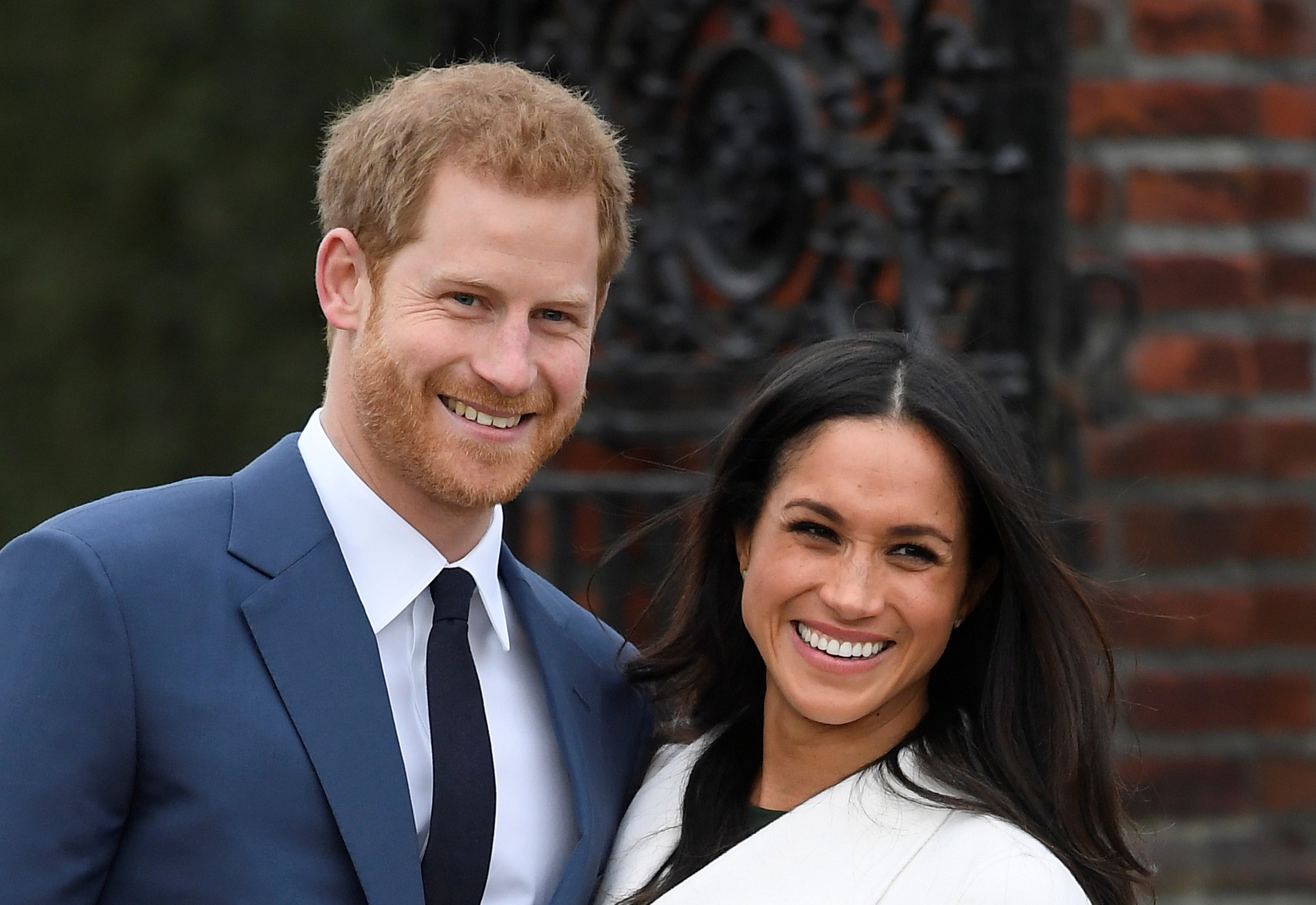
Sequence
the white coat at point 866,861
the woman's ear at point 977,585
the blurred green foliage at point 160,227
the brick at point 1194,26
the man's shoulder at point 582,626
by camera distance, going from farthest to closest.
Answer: the blurred green foliage at point 160,227
the brick at point 1194,26
the man's shoulder at point 582,626
the woman's ear at point 977,585
the white coat at point 866,861

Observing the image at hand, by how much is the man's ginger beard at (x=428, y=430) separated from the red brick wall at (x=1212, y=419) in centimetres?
124

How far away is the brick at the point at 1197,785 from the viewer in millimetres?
3508

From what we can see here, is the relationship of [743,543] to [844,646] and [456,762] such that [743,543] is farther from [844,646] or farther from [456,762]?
[456,762]

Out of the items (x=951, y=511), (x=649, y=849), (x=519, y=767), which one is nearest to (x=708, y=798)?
(x=649, y=849)

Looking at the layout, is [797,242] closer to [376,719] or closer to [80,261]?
[376,719]

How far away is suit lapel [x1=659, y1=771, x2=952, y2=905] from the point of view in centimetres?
273

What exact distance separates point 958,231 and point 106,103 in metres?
3.72

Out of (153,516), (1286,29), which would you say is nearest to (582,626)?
(153,516)

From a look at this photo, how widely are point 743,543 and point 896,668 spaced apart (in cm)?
35

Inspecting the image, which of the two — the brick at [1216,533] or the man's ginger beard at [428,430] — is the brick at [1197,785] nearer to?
the brick at [1216,533]

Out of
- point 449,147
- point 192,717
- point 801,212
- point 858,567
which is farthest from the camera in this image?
point 801,212

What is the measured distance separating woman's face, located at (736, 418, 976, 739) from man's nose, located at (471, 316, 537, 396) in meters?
0.42

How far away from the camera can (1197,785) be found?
3.52m

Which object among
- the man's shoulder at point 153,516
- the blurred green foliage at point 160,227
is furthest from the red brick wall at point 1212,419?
the blurred green foliage at point 160,227
